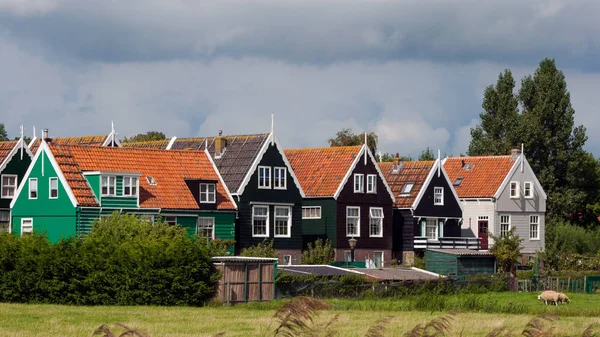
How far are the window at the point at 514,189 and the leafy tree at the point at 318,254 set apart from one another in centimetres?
1877

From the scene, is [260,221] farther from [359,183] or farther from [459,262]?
[459,262]

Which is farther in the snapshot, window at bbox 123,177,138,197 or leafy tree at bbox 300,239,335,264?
leafy tree at bbox 300,239,335,264

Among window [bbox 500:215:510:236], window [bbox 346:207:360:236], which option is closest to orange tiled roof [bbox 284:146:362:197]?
window [bbox 346:207:360:236]

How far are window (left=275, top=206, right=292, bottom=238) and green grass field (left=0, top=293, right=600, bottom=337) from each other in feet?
60.6

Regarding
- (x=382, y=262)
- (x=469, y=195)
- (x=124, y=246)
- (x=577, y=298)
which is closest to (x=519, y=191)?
(x=469, y=195)

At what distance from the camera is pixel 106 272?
147 feet

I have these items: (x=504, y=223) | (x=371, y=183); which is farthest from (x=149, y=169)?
(x=504, y=223)

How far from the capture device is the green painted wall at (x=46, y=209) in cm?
5628

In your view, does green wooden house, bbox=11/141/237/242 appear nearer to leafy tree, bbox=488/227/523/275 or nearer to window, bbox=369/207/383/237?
window, bbox=369/207/383/237

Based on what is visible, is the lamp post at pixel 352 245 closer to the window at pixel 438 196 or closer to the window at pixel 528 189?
the window at pixel 438 196

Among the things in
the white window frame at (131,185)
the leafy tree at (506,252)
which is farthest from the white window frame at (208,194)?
the leafy tree at (506,252)

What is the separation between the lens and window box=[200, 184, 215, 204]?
6131 centimetres

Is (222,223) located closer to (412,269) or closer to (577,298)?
(412,269)

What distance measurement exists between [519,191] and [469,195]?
3.86 meters
